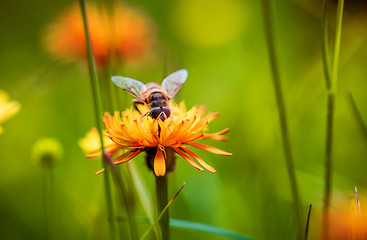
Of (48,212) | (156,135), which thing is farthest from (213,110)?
(156,135)

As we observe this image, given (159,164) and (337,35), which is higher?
(337,35)

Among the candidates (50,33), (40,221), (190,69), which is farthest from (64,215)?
(190,69)

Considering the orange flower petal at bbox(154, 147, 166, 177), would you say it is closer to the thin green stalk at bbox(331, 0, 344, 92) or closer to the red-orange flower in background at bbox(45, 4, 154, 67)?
the thin green stalk at bbox(331, 0, 344, 92)

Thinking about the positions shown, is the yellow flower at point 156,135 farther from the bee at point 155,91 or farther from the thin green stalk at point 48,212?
the thin green stalk at point 48,212

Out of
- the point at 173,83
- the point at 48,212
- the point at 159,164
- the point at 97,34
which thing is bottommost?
the point at 48,212

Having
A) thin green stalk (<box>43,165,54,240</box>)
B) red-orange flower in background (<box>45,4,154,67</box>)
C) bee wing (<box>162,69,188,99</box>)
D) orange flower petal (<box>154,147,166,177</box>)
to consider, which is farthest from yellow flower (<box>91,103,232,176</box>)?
red-orange flower in background (<box>45,4,154,67</box>)

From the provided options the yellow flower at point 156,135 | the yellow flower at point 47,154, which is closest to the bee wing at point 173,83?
the yellow flower at point 156,135

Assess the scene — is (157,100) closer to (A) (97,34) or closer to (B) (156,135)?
(B) (156,135)
